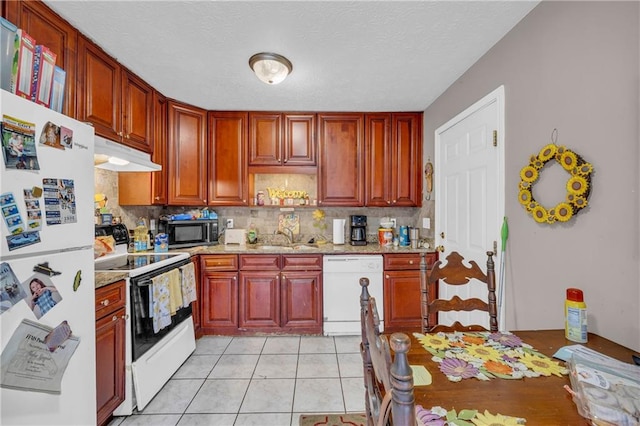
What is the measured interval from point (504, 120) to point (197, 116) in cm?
289

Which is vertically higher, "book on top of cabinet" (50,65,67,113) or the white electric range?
"book on top of cabinet" (50,65,67,113)

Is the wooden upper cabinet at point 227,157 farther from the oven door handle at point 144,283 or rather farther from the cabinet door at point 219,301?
the oven door handle at point 144,283

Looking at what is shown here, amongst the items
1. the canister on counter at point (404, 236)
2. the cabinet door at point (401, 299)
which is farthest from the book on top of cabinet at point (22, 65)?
the canister on counter at point (404, 236)

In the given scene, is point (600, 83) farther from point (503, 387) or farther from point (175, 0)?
point (175, 0)

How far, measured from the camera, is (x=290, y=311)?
284 centimetres

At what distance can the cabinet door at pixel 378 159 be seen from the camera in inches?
125

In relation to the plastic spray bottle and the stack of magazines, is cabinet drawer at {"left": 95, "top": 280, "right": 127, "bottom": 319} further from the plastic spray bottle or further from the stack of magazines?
the plastic spray bottle

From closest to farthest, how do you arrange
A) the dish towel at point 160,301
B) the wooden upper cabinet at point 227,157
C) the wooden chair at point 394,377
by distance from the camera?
the wooden chair at point 394,377
the dish towel at point 160,301
the wooden upper cabinet at point 227,157

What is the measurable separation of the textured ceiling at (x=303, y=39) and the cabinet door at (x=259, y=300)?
1850 mm

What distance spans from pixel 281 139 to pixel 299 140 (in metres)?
0.21

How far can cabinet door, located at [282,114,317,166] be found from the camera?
10.4ft

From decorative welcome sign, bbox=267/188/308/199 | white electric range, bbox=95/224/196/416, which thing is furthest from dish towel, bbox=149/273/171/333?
decorative welcome sign, bbox=267/188/308/199

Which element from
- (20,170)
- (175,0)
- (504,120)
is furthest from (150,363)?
(504,120)

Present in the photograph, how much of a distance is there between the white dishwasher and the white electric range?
1.36m
